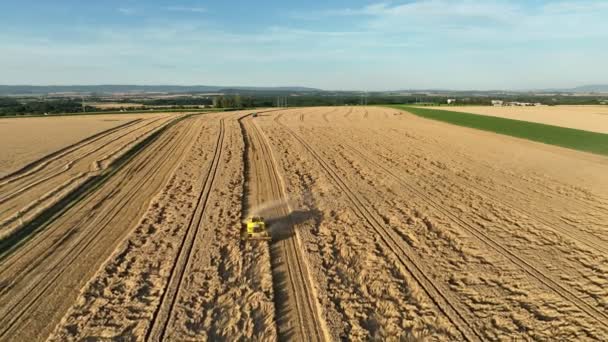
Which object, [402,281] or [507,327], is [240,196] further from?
[507,327]

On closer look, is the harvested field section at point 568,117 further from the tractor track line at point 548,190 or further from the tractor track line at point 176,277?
the tractor track line at point 176,277

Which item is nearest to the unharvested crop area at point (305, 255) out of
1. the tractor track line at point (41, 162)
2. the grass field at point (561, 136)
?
the tractor track line at point (41, 162)

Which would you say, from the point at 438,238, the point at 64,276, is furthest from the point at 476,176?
the point at 64,276

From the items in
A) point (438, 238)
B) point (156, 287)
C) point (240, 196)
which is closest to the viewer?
point (156, 287)

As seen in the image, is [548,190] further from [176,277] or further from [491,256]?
[176,277]

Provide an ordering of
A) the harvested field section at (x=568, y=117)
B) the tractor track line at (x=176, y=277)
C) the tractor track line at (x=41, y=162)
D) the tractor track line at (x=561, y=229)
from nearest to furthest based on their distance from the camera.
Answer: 1. the tractor track line at (x=176, y=277)
2. the tractor track line at (x=561, y=229)
3. the tractor track line at (x=41, y=162)
4. the harvested field section at (x=568, y=117)

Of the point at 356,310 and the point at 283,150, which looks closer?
the point at 356,310
